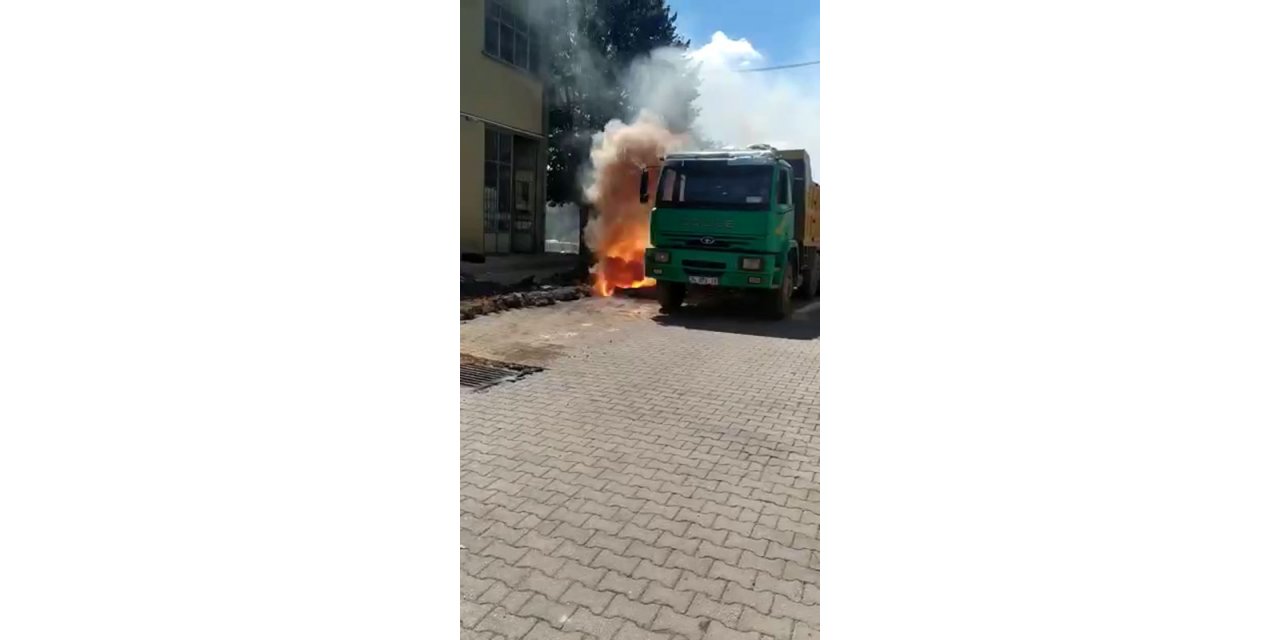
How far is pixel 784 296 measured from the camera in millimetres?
4953

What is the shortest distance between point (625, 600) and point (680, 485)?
0.68 metres

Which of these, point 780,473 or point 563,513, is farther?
point 780,473

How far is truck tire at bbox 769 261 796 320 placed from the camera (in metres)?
4.94

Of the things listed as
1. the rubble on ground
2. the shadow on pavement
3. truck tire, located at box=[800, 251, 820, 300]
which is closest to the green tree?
the rubble on ground

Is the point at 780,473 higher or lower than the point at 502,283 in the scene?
lower

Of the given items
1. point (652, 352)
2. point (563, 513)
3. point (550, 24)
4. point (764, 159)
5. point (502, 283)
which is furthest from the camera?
point (652, 352)

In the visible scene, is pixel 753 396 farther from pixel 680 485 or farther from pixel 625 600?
pixel 625 600

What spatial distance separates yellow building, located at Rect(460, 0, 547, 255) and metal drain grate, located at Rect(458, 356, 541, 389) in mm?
646

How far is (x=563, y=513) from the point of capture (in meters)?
1.97

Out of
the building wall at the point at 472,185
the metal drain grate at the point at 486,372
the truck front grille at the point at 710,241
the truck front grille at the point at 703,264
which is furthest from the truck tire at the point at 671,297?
the building wall at the point at 472,185

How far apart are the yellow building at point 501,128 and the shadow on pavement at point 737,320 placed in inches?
74.8

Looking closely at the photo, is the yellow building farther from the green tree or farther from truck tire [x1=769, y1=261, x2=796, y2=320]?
truck tire [x1=769, y1=261, x2=796, y2=320]
